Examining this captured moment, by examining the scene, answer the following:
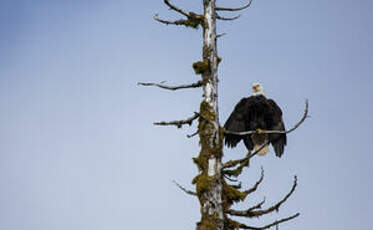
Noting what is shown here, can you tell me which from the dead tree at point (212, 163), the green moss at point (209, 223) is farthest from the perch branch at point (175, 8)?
the green moss at point (209, 223)

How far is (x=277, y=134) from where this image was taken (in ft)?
24.8

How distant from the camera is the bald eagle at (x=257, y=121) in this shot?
7697mm

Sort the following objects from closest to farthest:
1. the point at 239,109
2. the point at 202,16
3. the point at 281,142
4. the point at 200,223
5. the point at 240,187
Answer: the point at 200,223
the point at 240,187
the point at 202,16
the point at 281,142
the point at 239,109

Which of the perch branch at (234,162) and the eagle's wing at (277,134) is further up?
the eagle's wing at (277,134)

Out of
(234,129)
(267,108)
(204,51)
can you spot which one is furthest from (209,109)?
(267,108)

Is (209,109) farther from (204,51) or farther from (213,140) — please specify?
(204,51)

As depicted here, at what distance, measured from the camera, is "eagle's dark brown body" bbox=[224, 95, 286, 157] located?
307 inches

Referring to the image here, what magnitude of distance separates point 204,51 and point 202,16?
0.56m

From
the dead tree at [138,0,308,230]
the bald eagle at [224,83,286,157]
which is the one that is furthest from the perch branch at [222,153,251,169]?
the bald eagle at [224,83,286,157]

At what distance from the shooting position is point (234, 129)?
795 cm

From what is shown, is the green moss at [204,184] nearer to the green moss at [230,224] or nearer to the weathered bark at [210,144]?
the weathered bark at [210,144]

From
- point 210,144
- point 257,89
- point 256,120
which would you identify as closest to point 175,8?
point 210,144

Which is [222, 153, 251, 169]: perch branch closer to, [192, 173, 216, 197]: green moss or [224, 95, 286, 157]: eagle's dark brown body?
[192, 173, 216, 197]: green moss

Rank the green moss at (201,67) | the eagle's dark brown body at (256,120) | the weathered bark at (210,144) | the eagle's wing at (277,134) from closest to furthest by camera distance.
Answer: the weathered bark at (210,144) → the green moss at (201,67) → the eagle's wing at (277,134) → the eagle's dark brown body at (256,120)
